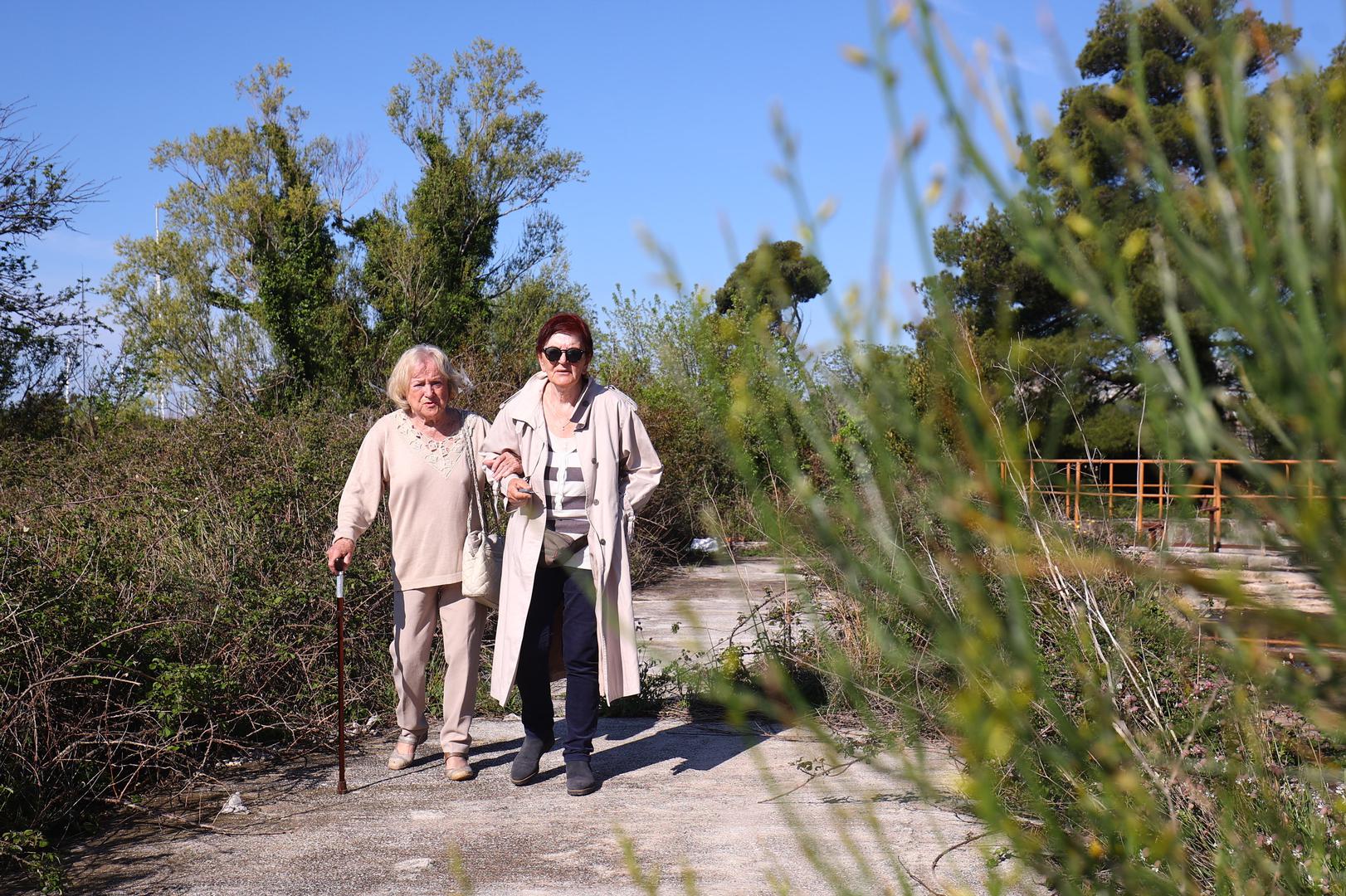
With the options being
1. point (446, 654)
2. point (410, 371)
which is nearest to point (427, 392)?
point (410, 371)

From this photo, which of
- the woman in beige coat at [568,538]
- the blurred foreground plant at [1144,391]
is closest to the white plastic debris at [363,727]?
the woman in beige coat at [568,538]

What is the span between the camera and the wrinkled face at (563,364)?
5.46 meters

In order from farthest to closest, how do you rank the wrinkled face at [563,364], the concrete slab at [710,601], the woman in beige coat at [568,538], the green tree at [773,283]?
the concrete slab at [710,601]
the wrinkled face at [563,364]
the woman in beige coat at [568,538]
the green tree at [773,283]

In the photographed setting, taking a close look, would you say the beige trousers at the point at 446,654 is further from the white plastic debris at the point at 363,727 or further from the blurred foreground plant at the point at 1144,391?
the blurred foreground plant at the point at 1144,391

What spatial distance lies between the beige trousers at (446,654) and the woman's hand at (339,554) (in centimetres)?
32

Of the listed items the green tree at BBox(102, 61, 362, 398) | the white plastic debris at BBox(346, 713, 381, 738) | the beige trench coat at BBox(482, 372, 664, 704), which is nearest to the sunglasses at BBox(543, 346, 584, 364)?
the beige trench coat at BBox(482, 372, 664, 704)

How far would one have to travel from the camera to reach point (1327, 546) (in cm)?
104

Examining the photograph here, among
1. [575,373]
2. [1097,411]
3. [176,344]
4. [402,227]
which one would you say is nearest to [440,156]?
[402,227]

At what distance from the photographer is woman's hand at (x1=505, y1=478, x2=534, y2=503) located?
206 inches

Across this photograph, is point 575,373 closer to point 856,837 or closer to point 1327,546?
point 856,837

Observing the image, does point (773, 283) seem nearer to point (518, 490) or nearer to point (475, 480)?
point (518, 490)

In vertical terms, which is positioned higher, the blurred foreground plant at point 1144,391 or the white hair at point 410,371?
the white hair at point 410,371

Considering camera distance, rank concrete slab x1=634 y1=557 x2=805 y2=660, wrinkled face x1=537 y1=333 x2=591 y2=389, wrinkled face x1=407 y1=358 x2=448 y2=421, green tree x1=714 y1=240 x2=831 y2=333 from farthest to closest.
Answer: concrete slab x1=634 y1=557 x2=805 y2=660
wrinkled face x1=407 y1=358 x2=448 y2=421
wrinkled face x1=537 y1=333 x2=591 y2=389
green tree x1=714 y1=240 x2=831 y2=333

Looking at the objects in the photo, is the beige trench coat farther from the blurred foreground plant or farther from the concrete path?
the blurred foreground plant
